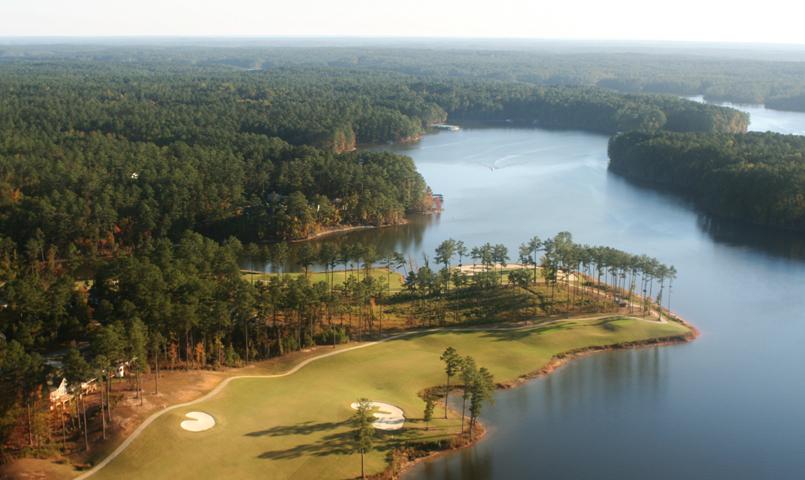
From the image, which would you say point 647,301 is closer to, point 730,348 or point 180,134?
point 730,348

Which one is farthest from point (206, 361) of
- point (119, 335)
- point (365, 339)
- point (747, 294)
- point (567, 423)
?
point (747, 294)

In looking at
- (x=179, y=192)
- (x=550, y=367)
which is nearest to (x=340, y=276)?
(x=550, y=367)

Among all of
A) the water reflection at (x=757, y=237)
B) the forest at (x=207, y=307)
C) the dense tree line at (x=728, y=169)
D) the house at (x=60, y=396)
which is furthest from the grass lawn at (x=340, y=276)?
the dense tree line at (x=728, y=169)

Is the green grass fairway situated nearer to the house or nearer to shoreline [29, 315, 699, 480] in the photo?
shoreline [29, 315, 699, 480]

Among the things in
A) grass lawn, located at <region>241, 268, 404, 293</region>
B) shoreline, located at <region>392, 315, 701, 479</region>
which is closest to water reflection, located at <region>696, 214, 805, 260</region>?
shoreline, located at <region>392, 315, 701, 479</region>

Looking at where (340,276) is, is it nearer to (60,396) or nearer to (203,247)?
(203,247)
